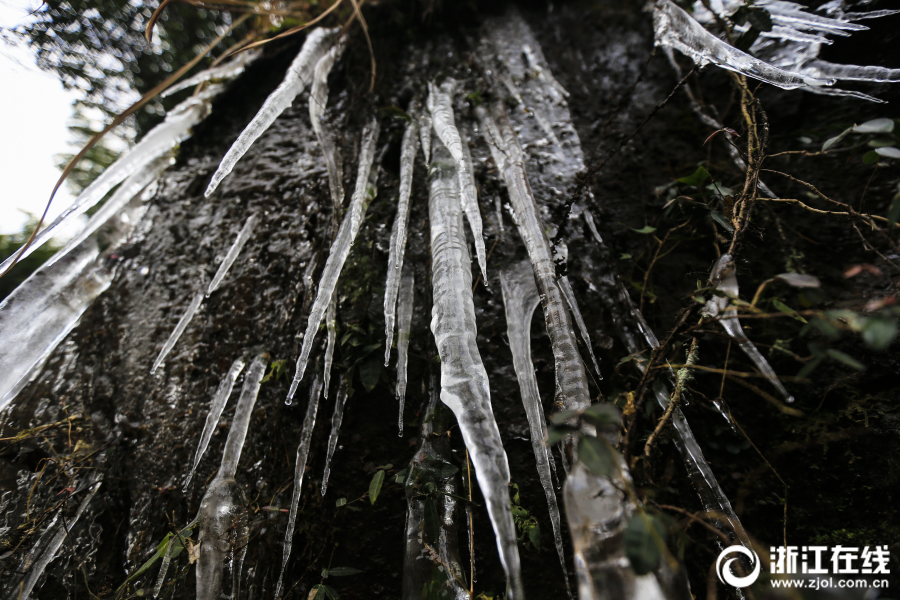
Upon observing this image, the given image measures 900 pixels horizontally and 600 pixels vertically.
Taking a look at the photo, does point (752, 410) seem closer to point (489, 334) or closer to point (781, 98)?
point (489, 334)

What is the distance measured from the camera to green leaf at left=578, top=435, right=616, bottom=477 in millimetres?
708

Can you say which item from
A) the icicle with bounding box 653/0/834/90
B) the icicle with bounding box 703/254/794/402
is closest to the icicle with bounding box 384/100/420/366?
the icicle with bounding box 703/254/794/402

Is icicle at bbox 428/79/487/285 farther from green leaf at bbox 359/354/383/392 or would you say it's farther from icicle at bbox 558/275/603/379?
green leaf at bbox 359/354/383/392

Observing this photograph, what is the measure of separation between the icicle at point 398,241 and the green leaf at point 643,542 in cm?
84

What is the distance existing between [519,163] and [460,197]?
34 cm

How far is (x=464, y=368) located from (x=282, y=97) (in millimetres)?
1516

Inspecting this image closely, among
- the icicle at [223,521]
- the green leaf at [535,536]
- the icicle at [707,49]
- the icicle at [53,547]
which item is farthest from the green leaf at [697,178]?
the icicle at [53,547]

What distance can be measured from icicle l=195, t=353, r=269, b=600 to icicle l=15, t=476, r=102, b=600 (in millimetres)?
667

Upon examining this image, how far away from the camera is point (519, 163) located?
1656 millimetres

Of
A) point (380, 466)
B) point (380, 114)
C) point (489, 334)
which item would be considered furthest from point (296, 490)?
point (380, 114)

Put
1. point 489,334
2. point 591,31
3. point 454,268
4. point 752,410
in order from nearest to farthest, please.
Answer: point 454,268
point 752,410
point 489,334
point 591,31

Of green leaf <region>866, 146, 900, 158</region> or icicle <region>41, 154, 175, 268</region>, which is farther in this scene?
icicle <region>41, 154, 175, 268</region>

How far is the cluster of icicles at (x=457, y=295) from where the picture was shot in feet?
3.03

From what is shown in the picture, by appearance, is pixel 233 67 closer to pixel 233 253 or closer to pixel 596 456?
pixel 233 253
